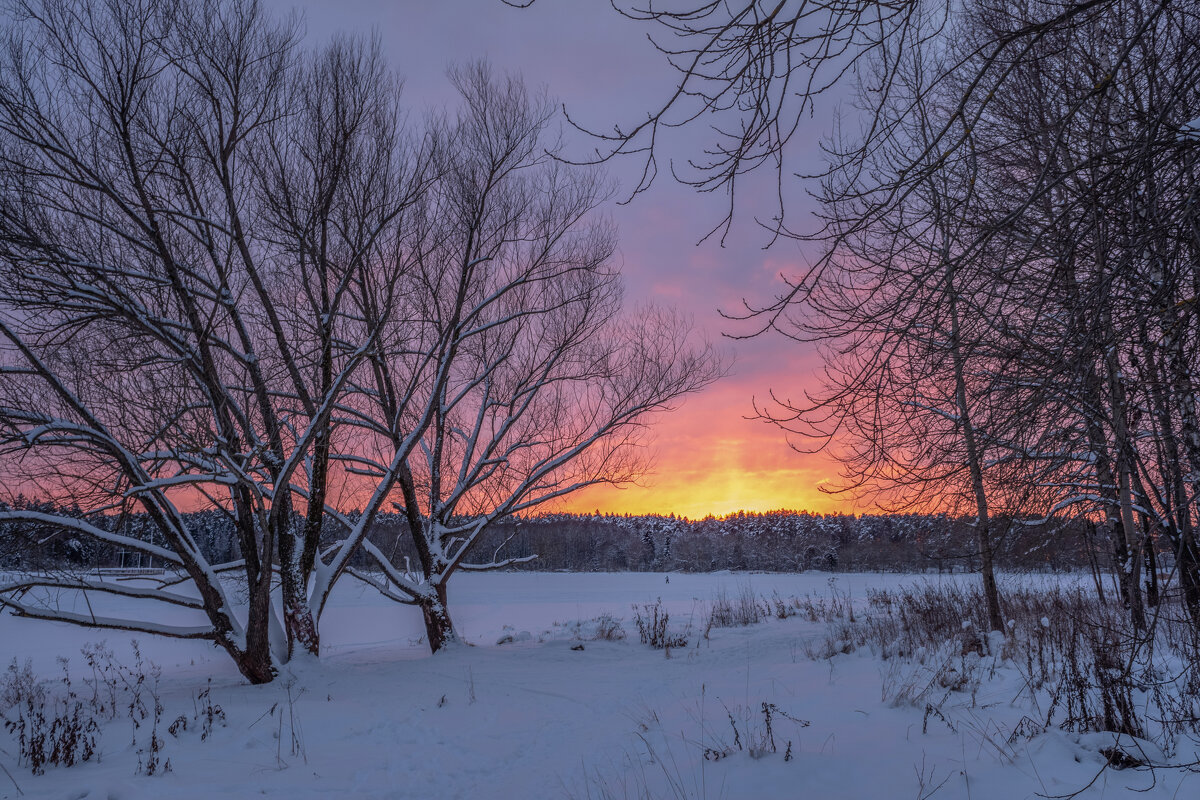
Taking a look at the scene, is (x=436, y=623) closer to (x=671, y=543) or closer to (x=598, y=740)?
(x=598, y=740)

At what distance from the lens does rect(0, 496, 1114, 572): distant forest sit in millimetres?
6879

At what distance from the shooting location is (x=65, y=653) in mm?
16234

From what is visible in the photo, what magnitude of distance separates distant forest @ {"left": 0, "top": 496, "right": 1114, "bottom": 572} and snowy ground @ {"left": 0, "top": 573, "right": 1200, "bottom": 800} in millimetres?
2027

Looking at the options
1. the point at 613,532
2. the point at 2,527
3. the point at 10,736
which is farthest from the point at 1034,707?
the point at 613,532

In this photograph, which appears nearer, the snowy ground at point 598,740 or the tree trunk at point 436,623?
the snowy ground at point 598,740

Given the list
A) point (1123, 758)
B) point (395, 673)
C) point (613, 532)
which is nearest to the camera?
point (1123, 758)

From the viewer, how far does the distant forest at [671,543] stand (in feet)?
22.6

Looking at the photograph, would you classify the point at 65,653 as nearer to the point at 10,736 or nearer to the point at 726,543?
the point at 10,736

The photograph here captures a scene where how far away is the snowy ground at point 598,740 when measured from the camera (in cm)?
371

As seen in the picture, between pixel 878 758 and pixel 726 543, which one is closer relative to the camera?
pixel 878 758

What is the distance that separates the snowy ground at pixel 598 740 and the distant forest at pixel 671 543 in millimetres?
2027

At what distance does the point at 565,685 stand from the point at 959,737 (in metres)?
4.79

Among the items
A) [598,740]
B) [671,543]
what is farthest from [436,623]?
[671,543]

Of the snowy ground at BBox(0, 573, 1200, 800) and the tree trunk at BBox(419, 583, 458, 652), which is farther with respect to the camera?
the tree trunk at BBox(419, 583, 458, 652)
